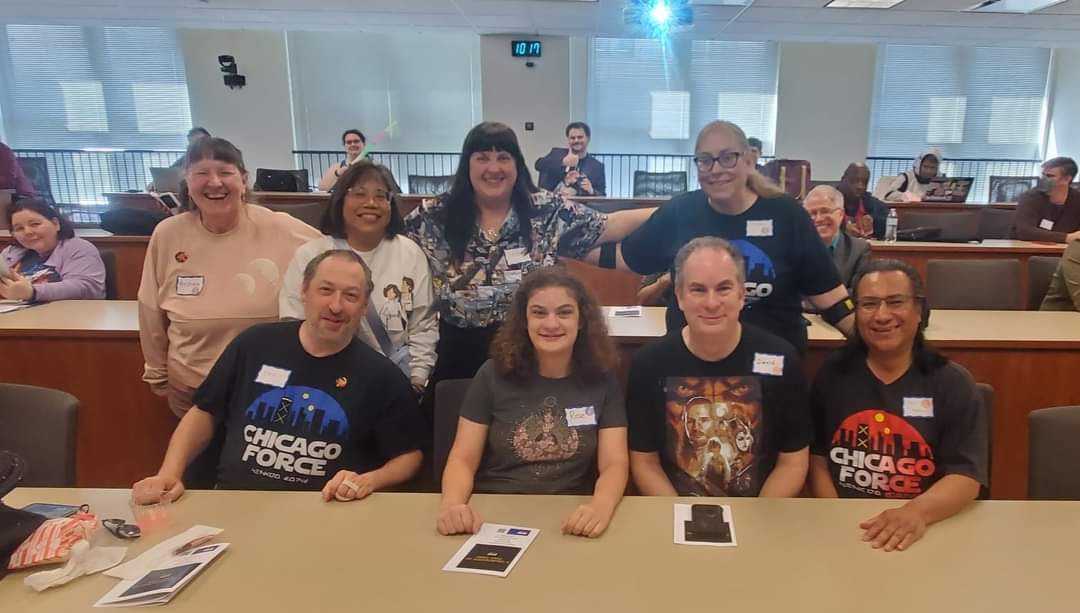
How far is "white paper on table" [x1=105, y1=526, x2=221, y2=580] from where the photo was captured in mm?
1162

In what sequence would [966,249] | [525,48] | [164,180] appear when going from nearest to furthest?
[966,249] < [164,180] < [525,48]

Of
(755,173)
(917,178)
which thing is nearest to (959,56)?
(917,178)

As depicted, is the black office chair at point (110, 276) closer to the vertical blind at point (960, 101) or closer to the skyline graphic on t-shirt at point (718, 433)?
the skyline graphic on t-shirt at point (718, 433)

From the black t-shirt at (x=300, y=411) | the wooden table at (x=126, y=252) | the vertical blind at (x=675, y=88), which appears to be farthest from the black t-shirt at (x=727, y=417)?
the vertical blind at (x=675, y=88)

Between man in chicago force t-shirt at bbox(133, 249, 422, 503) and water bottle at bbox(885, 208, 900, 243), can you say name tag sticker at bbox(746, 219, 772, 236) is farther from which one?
water bottle at bbox(885, 208, 900, 243)

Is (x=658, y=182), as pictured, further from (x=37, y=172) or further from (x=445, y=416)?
(x=37, y=172)

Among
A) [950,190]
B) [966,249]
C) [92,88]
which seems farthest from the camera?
[92,88]

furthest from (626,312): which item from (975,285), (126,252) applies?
(126,252)

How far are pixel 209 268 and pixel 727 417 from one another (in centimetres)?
163

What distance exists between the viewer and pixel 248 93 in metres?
9.20

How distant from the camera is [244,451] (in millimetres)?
1683

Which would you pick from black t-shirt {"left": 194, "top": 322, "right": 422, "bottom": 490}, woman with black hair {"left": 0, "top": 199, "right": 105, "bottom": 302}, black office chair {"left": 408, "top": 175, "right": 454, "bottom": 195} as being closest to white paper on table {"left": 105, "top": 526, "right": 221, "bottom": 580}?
black t-shirt {"left": 194, "top": 322, "right": 422, "bottom": 490}

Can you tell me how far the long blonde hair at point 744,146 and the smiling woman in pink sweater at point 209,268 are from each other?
1327mm

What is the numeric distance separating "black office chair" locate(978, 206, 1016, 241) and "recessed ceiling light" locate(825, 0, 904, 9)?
2.24 meters
